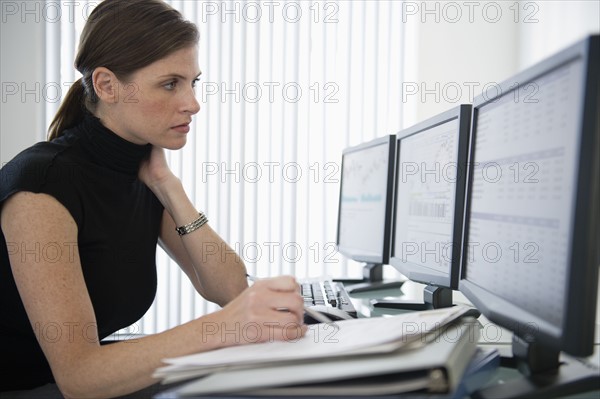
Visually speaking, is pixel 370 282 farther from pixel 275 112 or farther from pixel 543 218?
pixel 275 112

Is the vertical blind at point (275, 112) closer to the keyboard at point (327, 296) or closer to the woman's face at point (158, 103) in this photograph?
the keyboard at point (327, 296)

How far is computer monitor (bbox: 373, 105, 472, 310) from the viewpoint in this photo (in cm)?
110

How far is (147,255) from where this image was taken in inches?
52.4

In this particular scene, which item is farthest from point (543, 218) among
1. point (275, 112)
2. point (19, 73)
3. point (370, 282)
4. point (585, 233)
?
point (19, 73)

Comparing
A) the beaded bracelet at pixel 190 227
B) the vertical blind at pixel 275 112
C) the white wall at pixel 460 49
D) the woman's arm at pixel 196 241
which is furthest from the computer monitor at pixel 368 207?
the white wall at pixel 460 49

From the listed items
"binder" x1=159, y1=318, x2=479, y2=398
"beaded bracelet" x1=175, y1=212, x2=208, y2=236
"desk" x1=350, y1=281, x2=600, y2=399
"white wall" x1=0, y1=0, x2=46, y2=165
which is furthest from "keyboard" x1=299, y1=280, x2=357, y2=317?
"white wall" x1=0, y1=0, x2=46, y2=165

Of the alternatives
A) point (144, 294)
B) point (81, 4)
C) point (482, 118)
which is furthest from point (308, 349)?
point (81, 4)

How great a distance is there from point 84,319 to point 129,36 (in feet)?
1.96

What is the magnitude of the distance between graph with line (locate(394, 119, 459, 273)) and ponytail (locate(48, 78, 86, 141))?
0.82 metres

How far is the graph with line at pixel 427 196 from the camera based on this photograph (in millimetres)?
1159

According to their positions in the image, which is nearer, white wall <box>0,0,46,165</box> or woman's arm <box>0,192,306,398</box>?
woman's arm <box>0,192,306,398</box>

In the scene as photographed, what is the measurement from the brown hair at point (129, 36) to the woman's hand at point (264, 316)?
2.08ft

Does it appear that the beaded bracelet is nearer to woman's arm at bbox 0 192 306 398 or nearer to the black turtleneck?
the black turtleneck

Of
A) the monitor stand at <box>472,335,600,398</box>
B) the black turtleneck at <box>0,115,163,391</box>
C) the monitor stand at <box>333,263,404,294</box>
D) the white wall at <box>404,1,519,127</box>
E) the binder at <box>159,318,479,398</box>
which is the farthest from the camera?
the white wall at <box>404,1,519,127</box>
